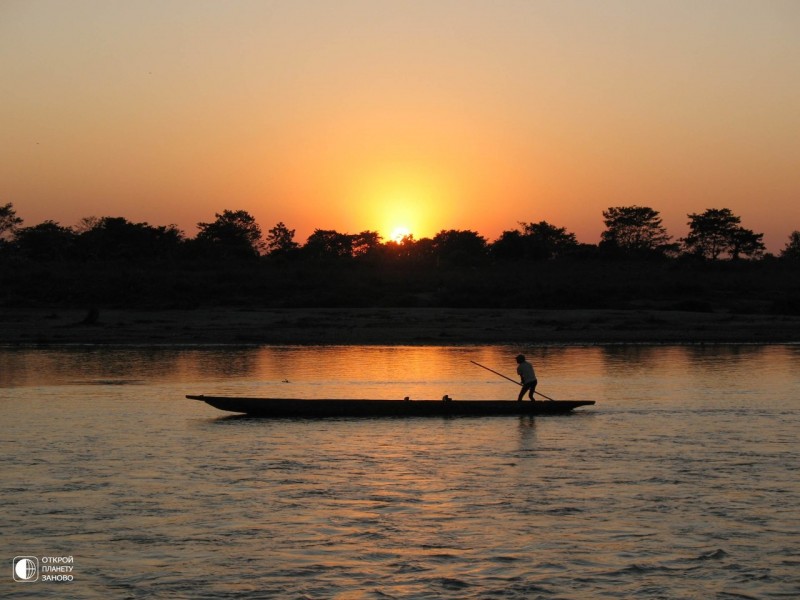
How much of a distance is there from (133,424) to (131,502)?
7.59m

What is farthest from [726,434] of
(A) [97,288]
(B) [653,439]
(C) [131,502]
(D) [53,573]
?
(A) [97,288]

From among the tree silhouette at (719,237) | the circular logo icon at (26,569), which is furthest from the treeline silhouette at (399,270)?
the circular logo icon at (26,569)

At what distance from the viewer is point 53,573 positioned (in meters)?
10.9

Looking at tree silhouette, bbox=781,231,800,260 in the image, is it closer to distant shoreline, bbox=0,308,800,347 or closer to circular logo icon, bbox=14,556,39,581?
distant shoreline, bbox=0,308,800,347

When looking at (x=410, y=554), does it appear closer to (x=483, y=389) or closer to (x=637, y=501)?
(x=637, y=501)

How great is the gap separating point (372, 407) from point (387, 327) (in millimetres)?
23746

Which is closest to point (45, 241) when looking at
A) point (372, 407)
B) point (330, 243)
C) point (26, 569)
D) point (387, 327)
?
point (330, 243)

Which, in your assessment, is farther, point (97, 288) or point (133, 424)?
point (97, 288)

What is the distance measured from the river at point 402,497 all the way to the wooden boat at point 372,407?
9.9 inches

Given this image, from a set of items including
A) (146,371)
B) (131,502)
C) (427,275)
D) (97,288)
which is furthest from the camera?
(427,275)

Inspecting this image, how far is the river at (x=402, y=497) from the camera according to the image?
35.5ft

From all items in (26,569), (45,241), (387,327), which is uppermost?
(45,241)

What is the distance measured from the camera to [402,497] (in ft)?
47.2

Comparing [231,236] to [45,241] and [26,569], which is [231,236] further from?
[26,569]
